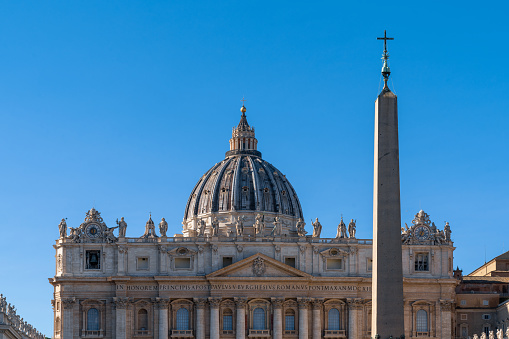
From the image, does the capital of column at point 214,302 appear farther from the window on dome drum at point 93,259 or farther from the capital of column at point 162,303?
the window on dome drum at point 93,259

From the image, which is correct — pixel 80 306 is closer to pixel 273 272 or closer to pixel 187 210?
pixel 273 272

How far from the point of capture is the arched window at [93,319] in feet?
361

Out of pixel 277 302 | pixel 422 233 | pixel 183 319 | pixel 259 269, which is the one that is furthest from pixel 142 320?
pixel 422 233

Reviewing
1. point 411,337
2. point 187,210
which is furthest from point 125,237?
point 187,210

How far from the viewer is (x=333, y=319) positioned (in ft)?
366

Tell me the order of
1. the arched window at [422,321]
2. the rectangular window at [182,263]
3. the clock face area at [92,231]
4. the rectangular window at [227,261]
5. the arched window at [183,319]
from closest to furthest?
1. the arched window at [183,319]
2. the rectangular window at [182,263]
3. the rectangular window at [227,261]
4. the arched window at [422,321]
5. the clock face area at [92,231]

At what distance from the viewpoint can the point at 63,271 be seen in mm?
110250

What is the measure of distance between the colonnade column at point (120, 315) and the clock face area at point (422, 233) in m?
28.4

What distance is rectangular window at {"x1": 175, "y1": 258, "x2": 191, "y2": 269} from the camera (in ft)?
364

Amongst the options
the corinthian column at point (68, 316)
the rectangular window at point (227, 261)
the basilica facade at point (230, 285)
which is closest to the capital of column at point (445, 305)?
the basilica facade at point (230, 285)

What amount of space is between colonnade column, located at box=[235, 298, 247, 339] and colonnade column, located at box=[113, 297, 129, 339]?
10365mm

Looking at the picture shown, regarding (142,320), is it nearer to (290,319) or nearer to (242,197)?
(290,319)

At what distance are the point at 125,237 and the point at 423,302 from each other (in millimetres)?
28887

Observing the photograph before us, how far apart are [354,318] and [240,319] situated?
10.8 meters
